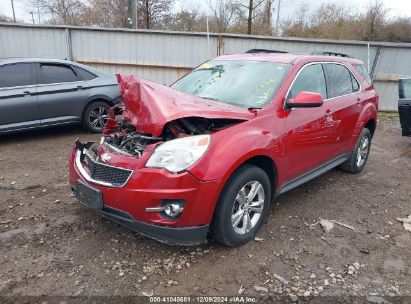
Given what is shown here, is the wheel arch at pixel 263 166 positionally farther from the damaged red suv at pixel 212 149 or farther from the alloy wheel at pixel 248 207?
the alloy wheel at pixel 248 207

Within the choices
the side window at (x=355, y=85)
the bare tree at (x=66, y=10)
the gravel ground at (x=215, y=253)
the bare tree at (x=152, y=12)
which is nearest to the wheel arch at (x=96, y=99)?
the gravel ground at (x=215, y=253)

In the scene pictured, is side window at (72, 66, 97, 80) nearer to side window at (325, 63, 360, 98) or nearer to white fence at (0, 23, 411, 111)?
white fence at (0, 23, 411, 111)

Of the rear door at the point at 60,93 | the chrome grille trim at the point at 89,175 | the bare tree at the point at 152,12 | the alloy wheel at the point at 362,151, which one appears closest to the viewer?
the chrome grille trim at the point at 89,175

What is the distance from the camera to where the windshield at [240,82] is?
11.5 ft

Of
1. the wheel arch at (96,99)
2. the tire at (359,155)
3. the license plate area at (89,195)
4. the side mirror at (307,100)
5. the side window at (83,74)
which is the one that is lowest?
the tire at (359,155)

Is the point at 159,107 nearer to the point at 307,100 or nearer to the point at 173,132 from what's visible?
the point at 173,132

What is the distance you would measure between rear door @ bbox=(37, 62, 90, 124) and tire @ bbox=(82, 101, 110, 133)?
157mm

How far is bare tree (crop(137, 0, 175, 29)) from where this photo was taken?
21.0 meters

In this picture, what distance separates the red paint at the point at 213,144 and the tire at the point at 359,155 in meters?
1.09

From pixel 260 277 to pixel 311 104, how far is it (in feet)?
5.36

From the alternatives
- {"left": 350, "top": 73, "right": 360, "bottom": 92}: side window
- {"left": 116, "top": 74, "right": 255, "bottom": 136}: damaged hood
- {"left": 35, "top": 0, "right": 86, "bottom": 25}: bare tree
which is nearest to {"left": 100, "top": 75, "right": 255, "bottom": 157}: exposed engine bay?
{"left": 116, "top": 74, "right": 255, "bottom": 136}: damaged hood

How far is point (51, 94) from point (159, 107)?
4.26 meters

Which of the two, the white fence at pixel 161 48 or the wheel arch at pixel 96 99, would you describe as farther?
the white fence at pixel 161 48

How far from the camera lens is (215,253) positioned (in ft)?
10.1
